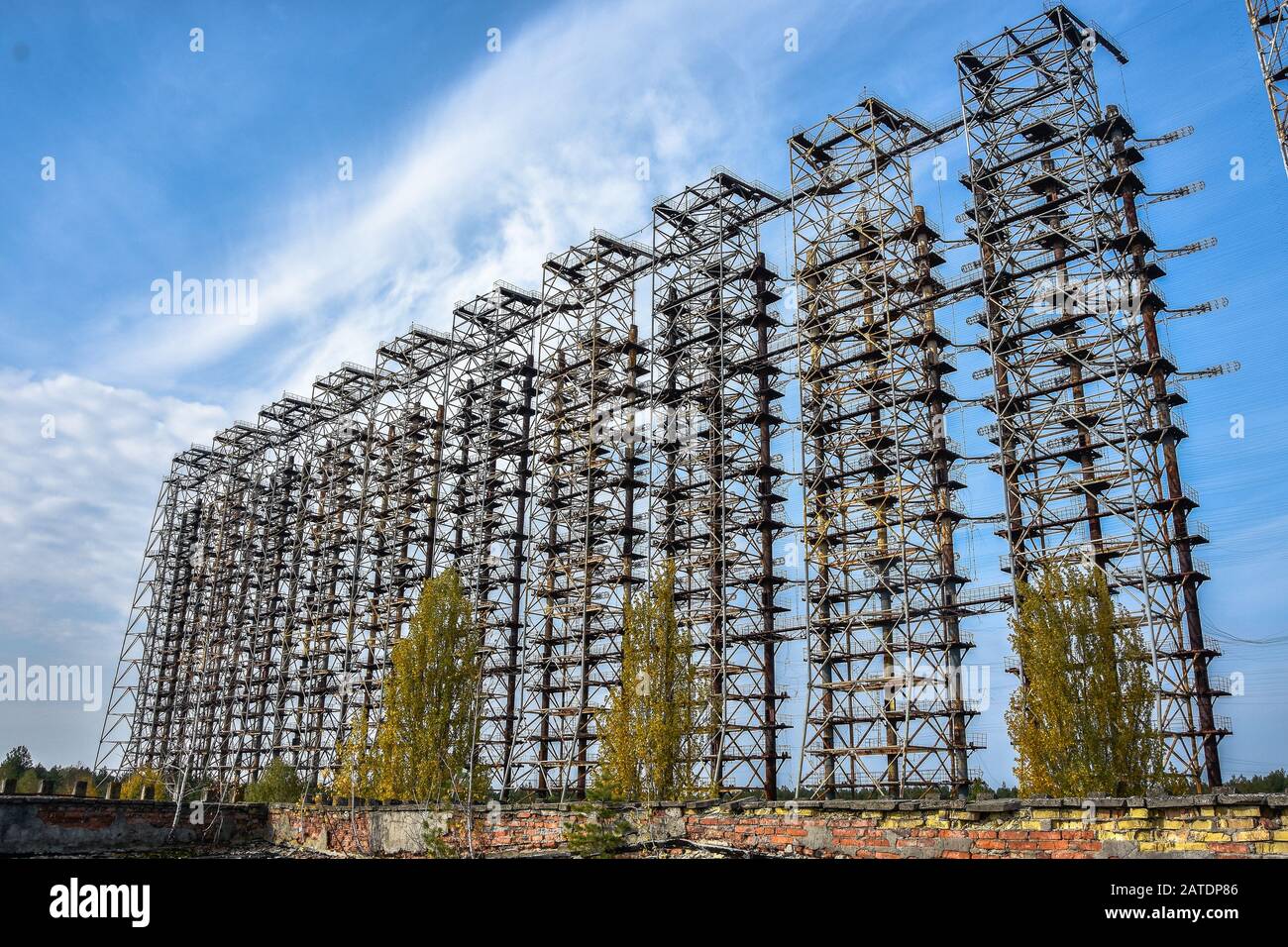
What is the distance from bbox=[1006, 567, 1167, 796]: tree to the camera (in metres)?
26.6

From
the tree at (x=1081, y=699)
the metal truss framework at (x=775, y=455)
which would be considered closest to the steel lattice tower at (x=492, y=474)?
the metal truss framework at (x=775, y=455)

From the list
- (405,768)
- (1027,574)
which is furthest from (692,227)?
(405,768)

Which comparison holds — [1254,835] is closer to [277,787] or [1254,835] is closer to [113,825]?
[113,825]

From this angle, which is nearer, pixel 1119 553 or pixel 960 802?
pixel 960 802

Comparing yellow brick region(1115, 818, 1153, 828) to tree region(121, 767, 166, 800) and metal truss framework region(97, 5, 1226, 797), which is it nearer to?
metal truss framework region(97, 5, 1226, 797)

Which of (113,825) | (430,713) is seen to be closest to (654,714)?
(430,713)

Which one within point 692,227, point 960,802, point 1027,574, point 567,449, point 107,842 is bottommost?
point 107,842

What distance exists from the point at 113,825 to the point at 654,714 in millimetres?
17066

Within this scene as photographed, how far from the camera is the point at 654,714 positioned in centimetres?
3086

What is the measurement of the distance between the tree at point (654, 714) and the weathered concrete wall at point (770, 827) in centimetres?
650

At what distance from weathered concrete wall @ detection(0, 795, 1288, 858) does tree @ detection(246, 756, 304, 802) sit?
1988cm
